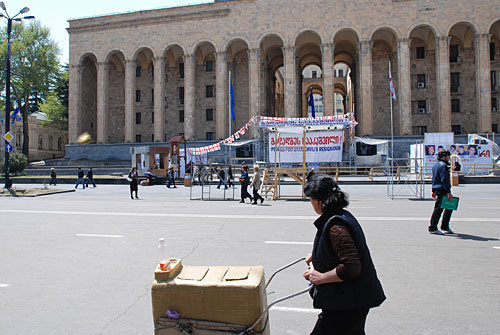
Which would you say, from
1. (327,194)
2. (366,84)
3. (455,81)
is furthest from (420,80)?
(327,194)

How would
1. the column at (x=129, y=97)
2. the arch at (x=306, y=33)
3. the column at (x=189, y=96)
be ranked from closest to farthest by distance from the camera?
the arch at (x=306, y=33)
the column at (x=189, y=96)
the column at (x=129, y=97)

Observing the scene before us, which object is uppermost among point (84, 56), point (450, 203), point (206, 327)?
point (84, 56)

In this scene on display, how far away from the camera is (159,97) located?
143 ft

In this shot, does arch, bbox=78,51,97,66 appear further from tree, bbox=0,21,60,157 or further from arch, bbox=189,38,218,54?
arch, bbox=189,38,218,54

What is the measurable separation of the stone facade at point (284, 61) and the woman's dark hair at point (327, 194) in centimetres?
3764

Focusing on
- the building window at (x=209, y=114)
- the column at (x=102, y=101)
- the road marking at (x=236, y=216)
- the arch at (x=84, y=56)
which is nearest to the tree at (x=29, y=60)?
the arch at (x=84, y=56)

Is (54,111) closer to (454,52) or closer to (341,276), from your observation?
(454,52)

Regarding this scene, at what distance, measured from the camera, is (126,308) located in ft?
13.2

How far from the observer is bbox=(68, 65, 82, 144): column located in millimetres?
45969

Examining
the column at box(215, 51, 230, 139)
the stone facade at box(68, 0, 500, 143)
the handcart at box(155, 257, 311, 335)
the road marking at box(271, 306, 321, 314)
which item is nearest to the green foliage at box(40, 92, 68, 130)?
the stone facade at box(68, 0, 500, 143)

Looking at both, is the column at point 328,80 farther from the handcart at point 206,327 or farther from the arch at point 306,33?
the handcart at point 206,327

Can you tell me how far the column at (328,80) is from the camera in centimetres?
3894

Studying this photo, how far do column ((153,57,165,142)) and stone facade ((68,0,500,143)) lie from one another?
0.39 feet

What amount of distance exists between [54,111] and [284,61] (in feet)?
111
